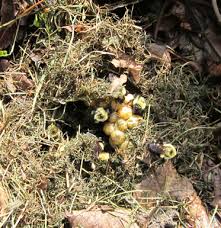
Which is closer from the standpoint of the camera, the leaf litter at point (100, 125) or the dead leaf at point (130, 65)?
the leaf litter at point (100, 125)

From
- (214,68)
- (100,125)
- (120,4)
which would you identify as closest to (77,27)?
(120,4)

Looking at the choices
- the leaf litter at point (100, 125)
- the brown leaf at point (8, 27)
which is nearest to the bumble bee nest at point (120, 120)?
the leaf litter at point (100, 125)

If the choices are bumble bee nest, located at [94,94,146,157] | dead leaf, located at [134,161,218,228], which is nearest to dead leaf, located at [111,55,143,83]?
bumble bee nest, located at [94,94,146,157]

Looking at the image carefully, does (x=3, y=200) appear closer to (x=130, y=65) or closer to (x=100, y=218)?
(x=100, y=218)

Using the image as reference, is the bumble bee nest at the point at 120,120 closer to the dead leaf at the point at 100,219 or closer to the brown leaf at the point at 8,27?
the dead leaf at the point at 100,219

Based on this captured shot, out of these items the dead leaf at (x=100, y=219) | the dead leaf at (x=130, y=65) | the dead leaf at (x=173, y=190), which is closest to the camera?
the dead leaf at (x=100, y=219)

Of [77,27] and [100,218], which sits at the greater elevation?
[77,27]

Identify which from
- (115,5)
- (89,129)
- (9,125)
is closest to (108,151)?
(89,129)
